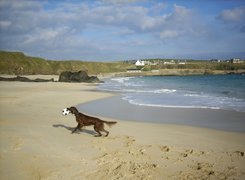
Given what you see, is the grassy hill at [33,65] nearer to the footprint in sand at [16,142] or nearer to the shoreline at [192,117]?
the shoreline at [192,117]

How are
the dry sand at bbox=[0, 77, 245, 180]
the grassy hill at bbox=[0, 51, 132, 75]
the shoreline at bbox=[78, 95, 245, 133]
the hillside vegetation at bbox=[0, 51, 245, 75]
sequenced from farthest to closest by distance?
the hillside vegetation at bbox=[0, 51, 245, 75] → the grassy hill at bbox=[0, 51, 132, 75] → the shoreline at bbox=[78, 95, 245, 133] → the dry sand at bbox=[0, 77, 245, 180]

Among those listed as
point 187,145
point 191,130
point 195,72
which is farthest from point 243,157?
point 195,72

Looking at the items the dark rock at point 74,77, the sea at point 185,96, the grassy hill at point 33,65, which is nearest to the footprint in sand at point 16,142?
the sea at point 185,96

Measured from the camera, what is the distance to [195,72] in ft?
434

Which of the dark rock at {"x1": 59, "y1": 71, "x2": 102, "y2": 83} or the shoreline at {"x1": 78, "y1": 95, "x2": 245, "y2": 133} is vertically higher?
the dark rock at {"x1": 59, "y1": 71, "x2": 102, "y2": 83}

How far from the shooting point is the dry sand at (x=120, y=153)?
18.8 feet

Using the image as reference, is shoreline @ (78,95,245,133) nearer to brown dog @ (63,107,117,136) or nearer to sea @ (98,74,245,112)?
sea @ (98,74,245,112)

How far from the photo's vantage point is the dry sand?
572cm

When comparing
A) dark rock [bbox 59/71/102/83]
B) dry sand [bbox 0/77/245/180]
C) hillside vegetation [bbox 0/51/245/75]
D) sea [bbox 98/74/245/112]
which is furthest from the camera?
hillside vegetation [bbox 0/51/245/75]

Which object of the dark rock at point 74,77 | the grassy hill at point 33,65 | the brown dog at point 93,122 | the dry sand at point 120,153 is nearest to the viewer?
the dry sand at point 120,153

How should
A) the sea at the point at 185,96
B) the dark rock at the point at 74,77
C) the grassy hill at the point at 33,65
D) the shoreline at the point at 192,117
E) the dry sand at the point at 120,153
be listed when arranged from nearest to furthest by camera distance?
1. the dry sand at the point at 120,153
2. the shoreline at the point at 192,117
3. the sea at the point at 185,96
4. the dark rock at the point at 74,77
5. the grassy hill at the point at 33,65

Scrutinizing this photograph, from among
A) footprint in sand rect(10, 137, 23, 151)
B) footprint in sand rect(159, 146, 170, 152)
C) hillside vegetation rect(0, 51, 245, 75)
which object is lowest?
footprint in sand rect(159, 146, 170, 152)

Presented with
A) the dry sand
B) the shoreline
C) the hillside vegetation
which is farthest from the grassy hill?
the dry sand

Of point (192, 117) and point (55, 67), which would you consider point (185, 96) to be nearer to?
point (192, 117)
